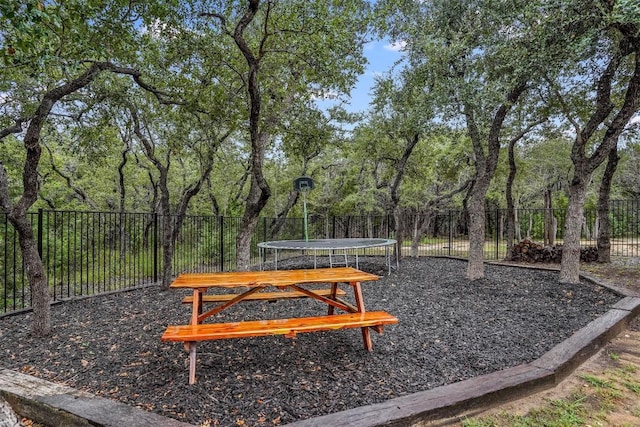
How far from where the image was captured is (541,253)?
9258 millimetres

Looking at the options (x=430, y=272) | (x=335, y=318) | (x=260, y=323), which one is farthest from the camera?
(x=430, y=272)

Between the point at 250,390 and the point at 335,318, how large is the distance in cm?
88

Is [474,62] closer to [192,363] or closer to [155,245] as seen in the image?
[192,363]

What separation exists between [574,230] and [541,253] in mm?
3842

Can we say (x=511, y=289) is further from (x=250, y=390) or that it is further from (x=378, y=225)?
(x=378, y=225)

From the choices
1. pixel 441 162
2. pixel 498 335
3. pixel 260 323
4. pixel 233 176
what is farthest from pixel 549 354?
pixel 233 176

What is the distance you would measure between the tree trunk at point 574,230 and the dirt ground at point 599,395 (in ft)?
7.95

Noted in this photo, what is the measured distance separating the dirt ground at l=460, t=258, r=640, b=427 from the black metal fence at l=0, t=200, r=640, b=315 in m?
5.83

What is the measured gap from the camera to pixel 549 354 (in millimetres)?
3070

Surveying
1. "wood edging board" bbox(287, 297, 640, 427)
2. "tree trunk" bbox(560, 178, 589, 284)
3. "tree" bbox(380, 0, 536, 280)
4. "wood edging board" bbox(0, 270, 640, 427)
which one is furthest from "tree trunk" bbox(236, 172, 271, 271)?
"tree trunk" bbox(560, 178, 589, 284)

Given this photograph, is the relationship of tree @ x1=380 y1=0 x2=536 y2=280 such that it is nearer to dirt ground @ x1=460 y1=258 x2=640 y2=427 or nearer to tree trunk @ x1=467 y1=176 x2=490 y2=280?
tree trunk @ x1=467 y1=176 x2=490 y2=280

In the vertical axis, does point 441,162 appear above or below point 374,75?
below

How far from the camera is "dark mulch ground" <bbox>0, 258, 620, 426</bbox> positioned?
7.93 ft

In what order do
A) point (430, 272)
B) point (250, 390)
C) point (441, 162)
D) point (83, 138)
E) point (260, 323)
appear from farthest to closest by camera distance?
point (441, 162)
point (430, 272)
point (83, 138)
point (260, 323)
point (250, 390)
